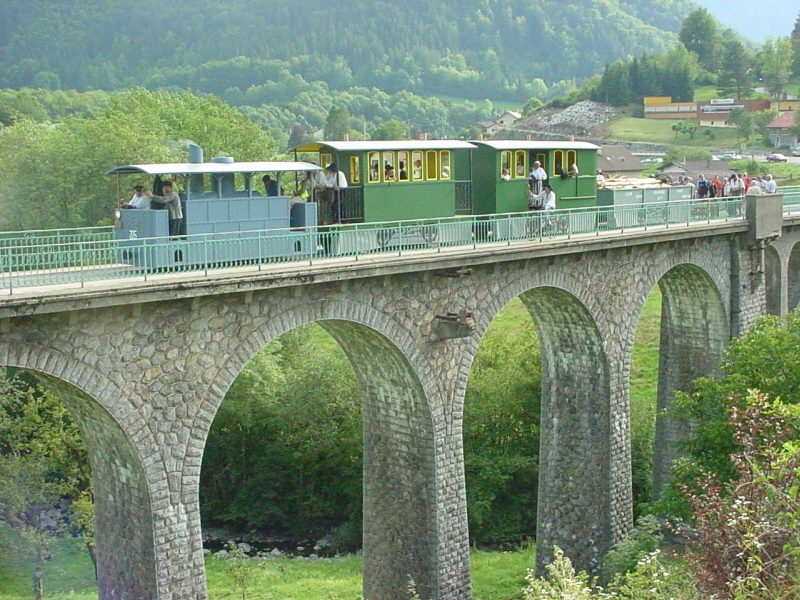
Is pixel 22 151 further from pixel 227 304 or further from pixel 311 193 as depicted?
pixel 227 304

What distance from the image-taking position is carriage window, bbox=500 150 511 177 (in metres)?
28.3

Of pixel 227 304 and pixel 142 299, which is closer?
pixel 142 299

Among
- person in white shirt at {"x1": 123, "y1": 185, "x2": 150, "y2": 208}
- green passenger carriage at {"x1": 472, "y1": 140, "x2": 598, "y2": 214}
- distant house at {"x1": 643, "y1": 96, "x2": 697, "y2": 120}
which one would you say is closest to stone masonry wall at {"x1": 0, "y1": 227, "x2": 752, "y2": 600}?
green passenger carriage at {"x1": 472, "y1": 140, "x2": 598, "y2": 214}

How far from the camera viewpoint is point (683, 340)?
120 ft

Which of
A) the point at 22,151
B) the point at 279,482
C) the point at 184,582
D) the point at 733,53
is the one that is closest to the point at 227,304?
the point at 184,582

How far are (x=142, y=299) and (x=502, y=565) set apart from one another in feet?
64.2

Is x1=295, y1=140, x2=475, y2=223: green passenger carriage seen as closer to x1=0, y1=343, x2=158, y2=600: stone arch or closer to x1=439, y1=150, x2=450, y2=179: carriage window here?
x1=439, y1=150, x2=450, y2=179: carriage window

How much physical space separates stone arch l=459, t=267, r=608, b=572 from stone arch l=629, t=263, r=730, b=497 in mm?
5592

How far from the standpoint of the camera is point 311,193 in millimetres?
24781

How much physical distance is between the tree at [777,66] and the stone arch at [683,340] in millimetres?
109058

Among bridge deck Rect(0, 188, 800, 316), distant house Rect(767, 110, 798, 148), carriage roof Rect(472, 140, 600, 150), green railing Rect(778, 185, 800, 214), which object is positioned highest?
distant house Rect(767, 110, 798, 148)

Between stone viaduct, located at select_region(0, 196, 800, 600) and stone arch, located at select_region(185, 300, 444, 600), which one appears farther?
stone arch, located at select_region(185, 300, 444, 600)

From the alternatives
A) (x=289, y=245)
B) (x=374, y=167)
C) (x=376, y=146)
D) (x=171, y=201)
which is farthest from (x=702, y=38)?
(x=171, y=201)

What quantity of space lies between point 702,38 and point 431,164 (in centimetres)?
14279
